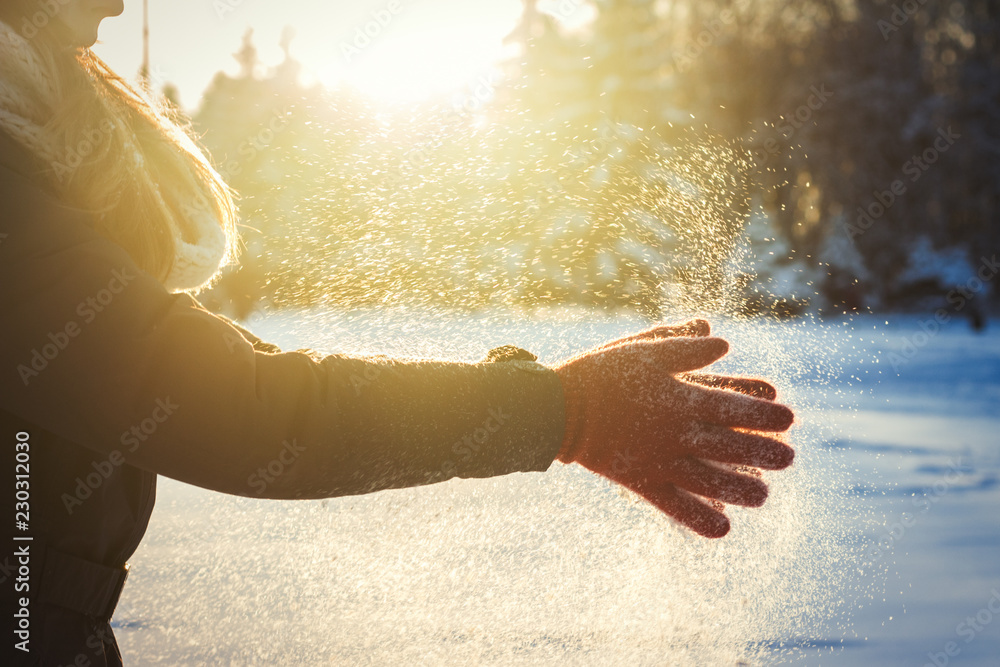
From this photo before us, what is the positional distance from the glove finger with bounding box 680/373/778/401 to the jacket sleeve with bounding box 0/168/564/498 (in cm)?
51

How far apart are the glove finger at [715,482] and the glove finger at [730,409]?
0.25 ft

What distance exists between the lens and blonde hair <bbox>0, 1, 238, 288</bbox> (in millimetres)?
743

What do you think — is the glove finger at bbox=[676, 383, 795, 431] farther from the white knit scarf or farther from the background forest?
the background forest

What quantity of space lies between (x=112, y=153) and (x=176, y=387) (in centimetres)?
32

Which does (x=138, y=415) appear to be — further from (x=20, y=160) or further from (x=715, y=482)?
(x=715, y=482)

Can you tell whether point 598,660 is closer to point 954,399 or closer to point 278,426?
point 278,426

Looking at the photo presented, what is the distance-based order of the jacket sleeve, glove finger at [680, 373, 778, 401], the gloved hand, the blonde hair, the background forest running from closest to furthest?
1. the jacket sleeve
2. the blonde hair
3. the gloved hand
4. glove finger at [680, 373, 778, 401]
5. the background forest

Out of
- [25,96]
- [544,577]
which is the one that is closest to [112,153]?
[25,96]

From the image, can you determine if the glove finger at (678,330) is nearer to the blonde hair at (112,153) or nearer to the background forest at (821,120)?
the blonde hair at (112,153)

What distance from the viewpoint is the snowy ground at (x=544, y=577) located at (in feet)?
6.95

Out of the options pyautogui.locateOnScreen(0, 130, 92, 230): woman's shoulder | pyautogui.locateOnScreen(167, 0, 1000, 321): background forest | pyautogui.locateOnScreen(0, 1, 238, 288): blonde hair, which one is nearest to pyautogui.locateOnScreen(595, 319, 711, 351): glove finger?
pyautogui.locateOnScreen(0, 1, 238, 288): blonde hair

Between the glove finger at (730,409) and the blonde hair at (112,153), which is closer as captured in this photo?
the blonde hair at (112,153)

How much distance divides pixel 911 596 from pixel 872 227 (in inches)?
638

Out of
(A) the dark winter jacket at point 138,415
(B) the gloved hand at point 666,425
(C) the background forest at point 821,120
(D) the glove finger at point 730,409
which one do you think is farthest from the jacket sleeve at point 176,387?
(C) the background forest at point 821,120
